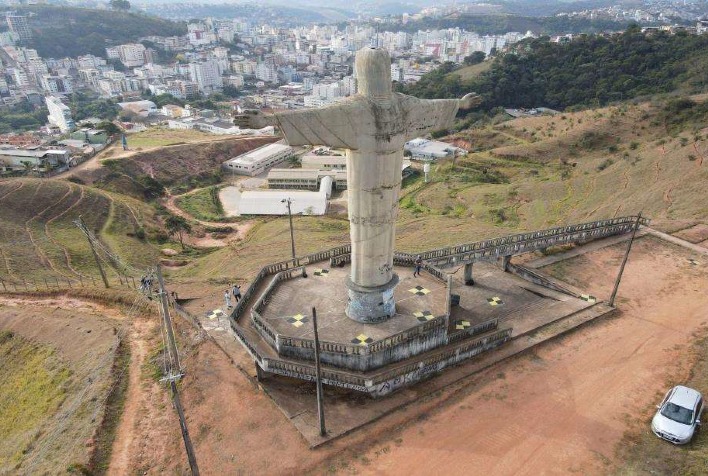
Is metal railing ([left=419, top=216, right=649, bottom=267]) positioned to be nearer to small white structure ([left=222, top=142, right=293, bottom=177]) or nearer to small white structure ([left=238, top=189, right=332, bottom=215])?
small white structure ([left=238, top=189, right=332, bottom=215])

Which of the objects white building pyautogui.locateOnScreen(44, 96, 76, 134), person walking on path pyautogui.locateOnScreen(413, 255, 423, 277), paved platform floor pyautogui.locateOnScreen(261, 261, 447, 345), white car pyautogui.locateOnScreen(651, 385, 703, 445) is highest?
person walking on path pyautogui.locateOnScreen(413, 255, 423, 277)

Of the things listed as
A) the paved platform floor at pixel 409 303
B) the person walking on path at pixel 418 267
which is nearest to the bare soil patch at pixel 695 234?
the paved platform floor at pixel 409 303

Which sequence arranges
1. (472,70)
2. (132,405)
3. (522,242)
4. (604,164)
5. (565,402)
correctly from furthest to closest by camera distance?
1. (472,70)
2. (604,164)
3. (522,242)
4. (132,405)
5. (565,402)

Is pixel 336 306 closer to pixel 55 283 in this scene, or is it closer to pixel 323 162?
pixel 55 283

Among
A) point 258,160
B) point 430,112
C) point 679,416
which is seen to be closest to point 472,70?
point 258,160

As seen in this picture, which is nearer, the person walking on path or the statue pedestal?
the statue pedestal

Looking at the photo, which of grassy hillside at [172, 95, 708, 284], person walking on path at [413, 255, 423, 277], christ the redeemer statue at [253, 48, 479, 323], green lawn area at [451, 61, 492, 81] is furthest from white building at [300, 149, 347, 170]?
christ the redeemer statue at [253, 48, 479, 323]

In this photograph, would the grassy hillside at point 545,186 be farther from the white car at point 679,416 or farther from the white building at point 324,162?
the white car at point 679,416
